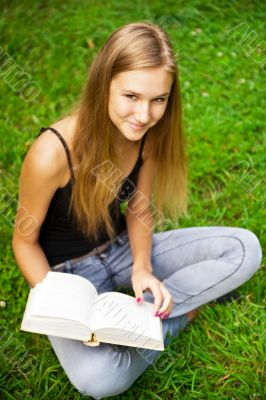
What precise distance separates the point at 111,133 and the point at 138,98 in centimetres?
21

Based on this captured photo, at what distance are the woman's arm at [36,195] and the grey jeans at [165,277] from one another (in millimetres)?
183

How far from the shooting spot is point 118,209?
2037 mm

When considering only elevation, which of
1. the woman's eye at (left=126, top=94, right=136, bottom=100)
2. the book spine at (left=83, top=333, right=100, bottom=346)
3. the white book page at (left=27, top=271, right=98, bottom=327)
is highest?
the woman's eye at (left=126, top=94, right=136, bottom=100)

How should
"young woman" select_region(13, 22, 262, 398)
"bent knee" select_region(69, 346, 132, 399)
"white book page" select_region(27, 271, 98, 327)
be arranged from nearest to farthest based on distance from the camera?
"white book page" select_region(27, 271, 98, 327), "young woman" select_region(13, 22, 262, 398), "bent knee" select_region(69, 346, 132, 399)

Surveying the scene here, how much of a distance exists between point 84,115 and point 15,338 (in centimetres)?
A: 97

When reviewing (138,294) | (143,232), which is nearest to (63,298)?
(138,294)

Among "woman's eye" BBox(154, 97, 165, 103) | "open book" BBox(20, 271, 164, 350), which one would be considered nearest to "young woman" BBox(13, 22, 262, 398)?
"woman's eye" BBox(154, 97, 165, 103)

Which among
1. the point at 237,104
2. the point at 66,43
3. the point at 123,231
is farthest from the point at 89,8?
the point at 123,231

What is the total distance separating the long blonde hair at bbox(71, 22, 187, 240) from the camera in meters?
1.63

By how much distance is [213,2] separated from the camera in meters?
3.85

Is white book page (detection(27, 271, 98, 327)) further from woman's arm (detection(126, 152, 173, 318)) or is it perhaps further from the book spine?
woman's arm (detection(126, 152, 173, 318))

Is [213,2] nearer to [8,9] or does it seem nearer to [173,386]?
[8,9]

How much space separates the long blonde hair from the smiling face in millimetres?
21

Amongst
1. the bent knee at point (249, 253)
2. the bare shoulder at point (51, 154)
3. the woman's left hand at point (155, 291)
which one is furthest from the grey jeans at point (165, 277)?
the bare shoulder at point (51, 154)
